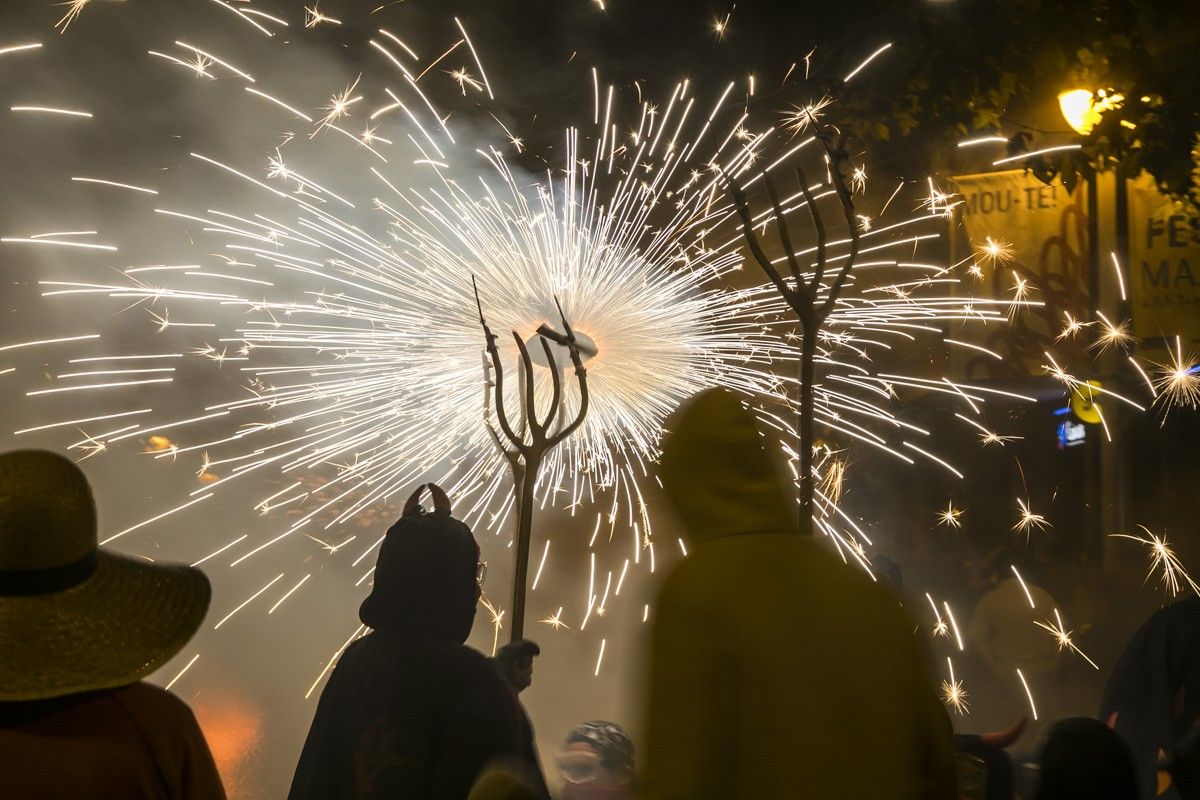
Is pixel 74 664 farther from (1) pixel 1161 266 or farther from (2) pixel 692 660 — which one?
(1) pixel 1161 266

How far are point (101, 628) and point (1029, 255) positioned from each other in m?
6.93

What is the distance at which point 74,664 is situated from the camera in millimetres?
1847

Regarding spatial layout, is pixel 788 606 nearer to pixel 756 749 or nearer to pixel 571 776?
pixel 756 749

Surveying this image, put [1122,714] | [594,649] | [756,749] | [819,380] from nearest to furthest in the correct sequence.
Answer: [756,749] < [1122,714] < [819,380] < [594,649]

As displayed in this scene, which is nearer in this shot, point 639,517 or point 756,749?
point 756,749

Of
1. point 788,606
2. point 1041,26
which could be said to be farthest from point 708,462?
point 1041,26

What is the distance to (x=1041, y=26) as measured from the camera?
262 inches

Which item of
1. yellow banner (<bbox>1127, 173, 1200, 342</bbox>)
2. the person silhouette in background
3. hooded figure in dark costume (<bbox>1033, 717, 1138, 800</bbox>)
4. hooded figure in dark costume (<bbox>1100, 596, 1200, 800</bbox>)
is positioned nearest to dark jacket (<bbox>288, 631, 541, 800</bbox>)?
the person silhouette in background

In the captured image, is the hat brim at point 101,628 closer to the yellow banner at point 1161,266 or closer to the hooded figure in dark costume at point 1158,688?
the hooded figure in dark costume at point 1158,688

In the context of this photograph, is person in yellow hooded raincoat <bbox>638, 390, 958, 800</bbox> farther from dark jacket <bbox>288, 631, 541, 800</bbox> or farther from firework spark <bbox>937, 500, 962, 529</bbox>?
firework spark <bbox>937, 500, 962, 529</bbox>

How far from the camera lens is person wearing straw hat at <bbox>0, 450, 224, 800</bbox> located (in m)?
1.78

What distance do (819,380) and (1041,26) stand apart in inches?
118

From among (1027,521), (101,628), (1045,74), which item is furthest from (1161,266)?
(101,628)

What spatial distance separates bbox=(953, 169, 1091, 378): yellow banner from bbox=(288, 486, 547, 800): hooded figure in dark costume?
5451 millimetres
